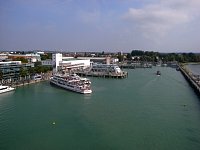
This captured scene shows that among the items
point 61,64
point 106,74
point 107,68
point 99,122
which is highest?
point 61,64

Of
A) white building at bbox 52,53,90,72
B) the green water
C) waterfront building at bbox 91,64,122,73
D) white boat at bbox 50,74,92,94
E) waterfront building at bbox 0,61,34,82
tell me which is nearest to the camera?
the green water

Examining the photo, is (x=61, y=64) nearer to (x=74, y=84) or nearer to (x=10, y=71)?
(x=10, y=71)

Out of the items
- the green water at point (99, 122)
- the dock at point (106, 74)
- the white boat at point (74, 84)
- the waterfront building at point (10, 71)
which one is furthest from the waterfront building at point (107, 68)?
the green water at point (99, 122)

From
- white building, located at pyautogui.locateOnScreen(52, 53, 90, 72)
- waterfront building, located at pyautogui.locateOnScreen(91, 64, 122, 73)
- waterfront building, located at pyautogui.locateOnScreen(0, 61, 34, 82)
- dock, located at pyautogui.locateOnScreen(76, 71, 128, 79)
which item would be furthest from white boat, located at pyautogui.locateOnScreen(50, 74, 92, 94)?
waterfront building, located at pyautogui.locateOnScreen(91, 64, 122, 73)

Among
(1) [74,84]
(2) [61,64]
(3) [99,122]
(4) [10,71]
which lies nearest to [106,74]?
(2) [61,64]

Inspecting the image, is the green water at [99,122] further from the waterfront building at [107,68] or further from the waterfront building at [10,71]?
the waterfront building at [107,68]

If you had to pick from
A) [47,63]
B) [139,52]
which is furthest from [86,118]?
[139,52]

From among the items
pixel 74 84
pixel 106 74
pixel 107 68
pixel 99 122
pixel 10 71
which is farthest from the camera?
pixel 107 68

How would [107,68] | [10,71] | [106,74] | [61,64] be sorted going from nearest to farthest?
1. [10,71]
2. [106,74]
3. [107,68]
4. [61,64]

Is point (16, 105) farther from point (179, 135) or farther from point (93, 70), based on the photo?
point (93, 70)

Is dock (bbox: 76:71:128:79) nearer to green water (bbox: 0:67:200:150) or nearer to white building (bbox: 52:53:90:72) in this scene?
white building (bbox: 52:53:90:72)
